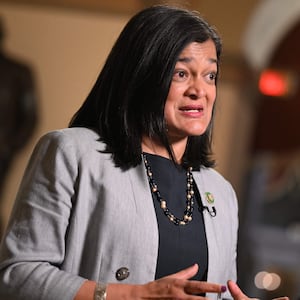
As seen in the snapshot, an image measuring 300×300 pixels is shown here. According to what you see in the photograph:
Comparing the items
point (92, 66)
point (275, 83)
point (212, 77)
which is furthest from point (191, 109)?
point (275, 83)

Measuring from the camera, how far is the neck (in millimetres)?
2652

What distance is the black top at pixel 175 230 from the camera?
8.24ft

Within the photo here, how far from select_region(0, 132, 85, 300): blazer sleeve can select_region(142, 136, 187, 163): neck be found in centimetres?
23

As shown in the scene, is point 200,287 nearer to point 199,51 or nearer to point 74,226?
point 74,226

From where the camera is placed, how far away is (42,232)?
240 cm

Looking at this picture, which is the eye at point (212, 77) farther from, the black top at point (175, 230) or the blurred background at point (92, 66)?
the blurred background at point (92, 66)

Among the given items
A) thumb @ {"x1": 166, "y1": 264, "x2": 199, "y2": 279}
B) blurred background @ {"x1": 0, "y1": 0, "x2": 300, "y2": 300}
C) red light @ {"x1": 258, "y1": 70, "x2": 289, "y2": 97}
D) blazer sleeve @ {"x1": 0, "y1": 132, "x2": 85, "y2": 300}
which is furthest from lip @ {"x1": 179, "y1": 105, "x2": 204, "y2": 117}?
red light @ {"x1": 258, "y1": 70, "x2": 289, "y2": 97}

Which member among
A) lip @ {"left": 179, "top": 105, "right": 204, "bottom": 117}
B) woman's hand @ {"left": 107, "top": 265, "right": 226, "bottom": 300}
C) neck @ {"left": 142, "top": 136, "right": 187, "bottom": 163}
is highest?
lip @ {"left": 179, "top": 105, "right": 204, "bottom": 117}

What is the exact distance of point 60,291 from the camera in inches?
93.0

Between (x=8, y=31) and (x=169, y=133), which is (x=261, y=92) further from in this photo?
(x=169, y=133)

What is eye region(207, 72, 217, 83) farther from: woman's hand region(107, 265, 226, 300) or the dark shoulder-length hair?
woman's hand region(107, 265, 226, 300)

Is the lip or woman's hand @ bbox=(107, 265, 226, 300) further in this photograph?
the lip

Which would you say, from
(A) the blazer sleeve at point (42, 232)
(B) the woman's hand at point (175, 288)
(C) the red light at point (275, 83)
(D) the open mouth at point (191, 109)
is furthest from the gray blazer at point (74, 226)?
(C) the red light at point (275, 83)

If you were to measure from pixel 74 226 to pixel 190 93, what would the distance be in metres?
0.46
